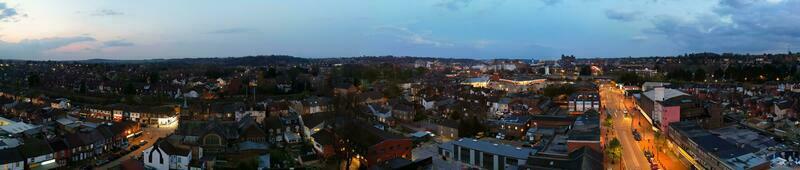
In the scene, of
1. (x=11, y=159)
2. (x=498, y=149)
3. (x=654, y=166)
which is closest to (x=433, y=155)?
(x=498, y=149)

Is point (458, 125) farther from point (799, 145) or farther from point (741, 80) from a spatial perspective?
point (741, 80)

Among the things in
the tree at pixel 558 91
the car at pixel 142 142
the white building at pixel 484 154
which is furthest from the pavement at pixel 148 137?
the tree at pixel 558 91

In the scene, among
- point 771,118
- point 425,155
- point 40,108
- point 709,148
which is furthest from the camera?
point 40,108

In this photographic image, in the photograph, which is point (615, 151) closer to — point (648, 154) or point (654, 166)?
point (654, 166)

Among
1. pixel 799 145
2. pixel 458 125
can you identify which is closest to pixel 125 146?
pixel 458 125

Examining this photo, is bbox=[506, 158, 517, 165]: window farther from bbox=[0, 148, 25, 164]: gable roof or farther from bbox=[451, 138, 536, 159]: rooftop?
bbox=[0, 148, 25, 164]: gable roof

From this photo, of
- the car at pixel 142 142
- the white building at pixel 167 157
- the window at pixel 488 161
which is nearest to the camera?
the white building at pixel 167 157

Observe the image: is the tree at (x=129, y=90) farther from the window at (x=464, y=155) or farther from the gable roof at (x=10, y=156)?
the window at (x=464, y=155)
